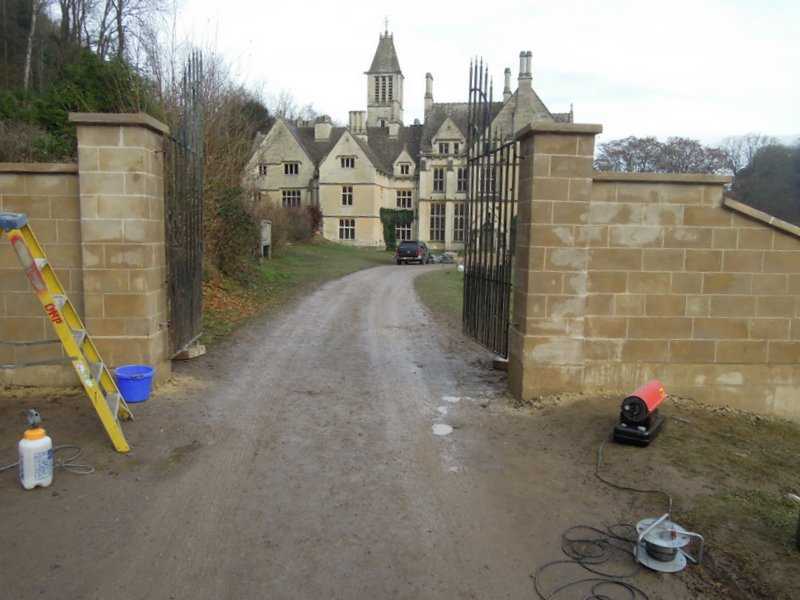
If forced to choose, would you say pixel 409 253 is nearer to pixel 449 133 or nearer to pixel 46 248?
pixel 449 133

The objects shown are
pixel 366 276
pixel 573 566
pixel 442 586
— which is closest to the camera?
pixel 442 586

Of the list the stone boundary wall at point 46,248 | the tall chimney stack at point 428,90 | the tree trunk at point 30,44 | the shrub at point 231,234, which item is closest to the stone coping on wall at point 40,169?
the stone boundary wall at point 46,248

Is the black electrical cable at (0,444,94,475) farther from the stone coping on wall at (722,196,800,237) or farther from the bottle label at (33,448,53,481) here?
the stone coping on wall at (722,196,800,237)

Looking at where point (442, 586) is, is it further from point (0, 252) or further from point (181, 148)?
point (181, 148)

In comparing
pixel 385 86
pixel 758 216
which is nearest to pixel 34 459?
pixel 758 216

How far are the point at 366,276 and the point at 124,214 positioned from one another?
1961 centimetres

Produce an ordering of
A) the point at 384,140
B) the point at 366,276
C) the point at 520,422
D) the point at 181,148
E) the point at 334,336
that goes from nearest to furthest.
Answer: the point at 520,422
the point at 181,148
the point at 334,336
the point at 366,276
the point at 384,140

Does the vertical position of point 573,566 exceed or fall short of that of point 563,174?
it falls short

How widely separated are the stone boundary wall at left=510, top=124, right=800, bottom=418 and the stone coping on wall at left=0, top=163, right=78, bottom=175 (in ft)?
16.1

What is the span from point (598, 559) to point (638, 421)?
6.38 feet

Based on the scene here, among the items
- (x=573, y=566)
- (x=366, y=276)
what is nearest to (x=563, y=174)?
(x=573, y=566)

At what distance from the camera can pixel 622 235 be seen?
22.3 ft

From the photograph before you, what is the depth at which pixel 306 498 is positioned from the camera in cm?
459

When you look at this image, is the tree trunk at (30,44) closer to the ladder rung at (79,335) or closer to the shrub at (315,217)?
the shrub at (315,217)
